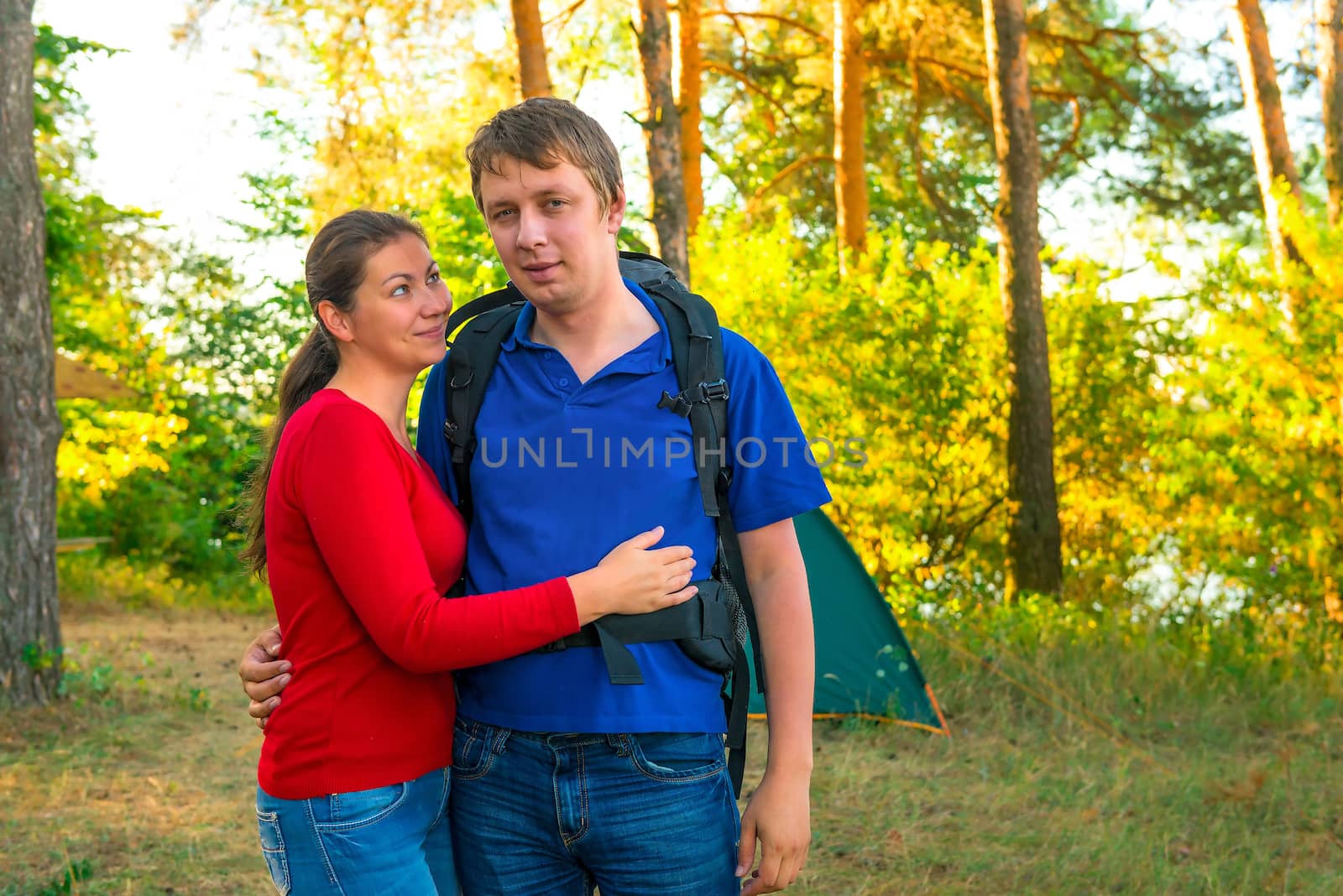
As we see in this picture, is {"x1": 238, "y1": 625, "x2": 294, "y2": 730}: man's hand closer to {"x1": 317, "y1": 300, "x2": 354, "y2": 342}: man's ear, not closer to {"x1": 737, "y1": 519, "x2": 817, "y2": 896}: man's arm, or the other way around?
{"x1": 317, "y1": 300, "x2": 354, "y2": 342}: man's ear

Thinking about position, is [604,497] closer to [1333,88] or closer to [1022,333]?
[1022,333]

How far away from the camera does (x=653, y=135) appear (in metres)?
6.71

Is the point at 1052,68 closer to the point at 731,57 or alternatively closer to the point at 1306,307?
the point at 731,57

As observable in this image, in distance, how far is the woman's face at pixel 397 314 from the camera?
2053mm

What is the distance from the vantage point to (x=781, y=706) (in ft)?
6.46

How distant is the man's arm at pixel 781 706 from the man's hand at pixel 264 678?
74 cm

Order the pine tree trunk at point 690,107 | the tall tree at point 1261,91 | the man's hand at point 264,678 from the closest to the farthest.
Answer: the man's hand at point 264,678 → the tall tree at point 1261,91 → the pine tree trunk at point 690,107

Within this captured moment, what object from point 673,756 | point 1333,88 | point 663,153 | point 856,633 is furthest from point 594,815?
point 1333,88

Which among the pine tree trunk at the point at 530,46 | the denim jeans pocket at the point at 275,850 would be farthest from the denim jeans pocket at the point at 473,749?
the pine tree trunk at the point at 530,46

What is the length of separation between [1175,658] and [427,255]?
660 centimetres

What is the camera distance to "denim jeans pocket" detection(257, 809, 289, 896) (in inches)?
73.3

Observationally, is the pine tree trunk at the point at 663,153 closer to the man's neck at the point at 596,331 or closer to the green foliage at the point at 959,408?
the green foliage at the point at 959,408

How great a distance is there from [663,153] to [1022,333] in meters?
3.65

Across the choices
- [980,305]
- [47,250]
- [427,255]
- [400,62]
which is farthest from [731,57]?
[427,255]
